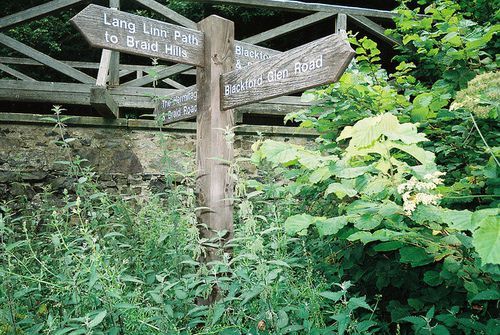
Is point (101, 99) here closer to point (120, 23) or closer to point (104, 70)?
point (104, 70)

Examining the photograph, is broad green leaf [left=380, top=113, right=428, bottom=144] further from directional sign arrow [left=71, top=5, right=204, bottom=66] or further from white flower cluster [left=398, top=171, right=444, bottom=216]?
directional sign arrow [left=71, top=5, right=204, bottom=66]

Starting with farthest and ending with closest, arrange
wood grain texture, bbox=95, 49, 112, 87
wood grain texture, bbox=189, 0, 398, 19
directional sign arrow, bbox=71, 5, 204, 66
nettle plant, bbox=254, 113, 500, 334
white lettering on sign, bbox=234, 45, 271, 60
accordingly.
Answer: wood grain texture, bbox=189, 0, 398, 19 → wood grain texture, bbox=95, 49, 112, 87 → white lettering on sign, bbox=234, 45, 271, 60 → directional sign arrow, bbox=71, 5, 204, 66 → nettle plant, bbox=254, 113, 500, 334

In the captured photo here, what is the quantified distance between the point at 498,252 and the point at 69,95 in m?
4.81

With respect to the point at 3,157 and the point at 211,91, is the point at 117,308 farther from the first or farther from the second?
the point at 3,157

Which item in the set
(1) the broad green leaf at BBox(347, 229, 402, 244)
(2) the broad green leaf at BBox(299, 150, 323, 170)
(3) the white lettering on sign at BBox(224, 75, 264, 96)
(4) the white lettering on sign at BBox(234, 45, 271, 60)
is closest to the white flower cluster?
(1) the broad green leaf at BBox(347, 229, 402, 244)

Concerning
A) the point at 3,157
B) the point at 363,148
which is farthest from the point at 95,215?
the point at 3,157

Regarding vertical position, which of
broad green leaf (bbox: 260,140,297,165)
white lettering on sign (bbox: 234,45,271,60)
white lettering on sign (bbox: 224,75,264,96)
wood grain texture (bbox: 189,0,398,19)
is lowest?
broad green leaf (bbox: 260,140,297,165)

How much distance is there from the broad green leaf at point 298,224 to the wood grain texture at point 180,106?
3.82 feet

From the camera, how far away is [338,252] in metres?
2.39

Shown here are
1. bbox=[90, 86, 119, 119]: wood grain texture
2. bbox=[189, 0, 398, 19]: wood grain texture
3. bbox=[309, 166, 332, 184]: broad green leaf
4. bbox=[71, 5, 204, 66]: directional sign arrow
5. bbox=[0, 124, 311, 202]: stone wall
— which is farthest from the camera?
bbox=[189, 0, 398, 19]: wood grain texture

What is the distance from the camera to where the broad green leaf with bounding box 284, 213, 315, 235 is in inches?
78.1

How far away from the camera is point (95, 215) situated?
7.78 feet

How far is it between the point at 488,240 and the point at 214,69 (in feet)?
6.03

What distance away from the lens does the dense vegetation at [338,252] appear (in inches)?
69.9
